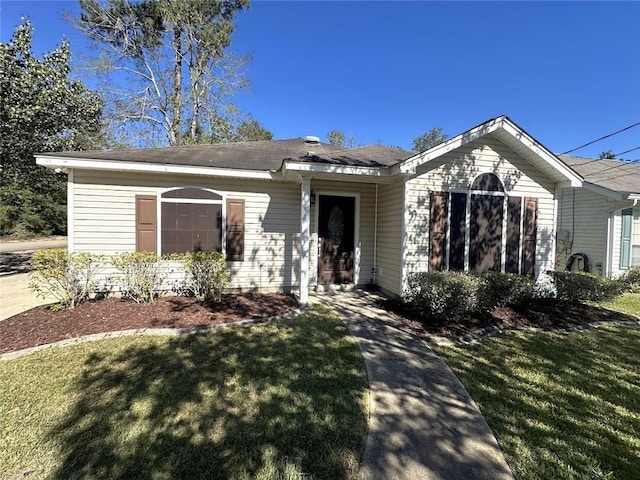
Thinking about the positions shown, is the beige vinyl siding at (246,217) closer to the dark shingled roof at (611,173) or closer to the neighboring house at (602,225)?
the neighboring house at (602,225)

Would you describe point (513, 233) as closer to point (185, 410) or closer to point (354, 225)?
point (354, 225)

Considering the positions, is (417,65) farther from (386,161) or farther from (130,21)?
(130,21)

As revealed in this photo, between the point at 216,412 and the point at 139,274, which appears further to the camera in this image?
the point at 139,274

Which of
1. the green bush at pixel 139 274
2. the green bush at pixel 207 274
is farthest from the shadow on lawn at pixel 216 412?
the green bush at pixel 139 274

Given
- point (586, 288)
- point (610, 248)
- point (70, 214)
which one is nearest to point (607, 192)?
point (610, 248)

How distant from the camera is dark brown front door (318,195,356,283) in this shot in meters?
7.88

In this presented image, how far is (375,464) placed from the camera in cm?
232

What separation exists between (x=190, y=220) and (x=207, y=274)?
5.07ft

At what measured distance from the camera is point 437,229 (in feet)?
22.1

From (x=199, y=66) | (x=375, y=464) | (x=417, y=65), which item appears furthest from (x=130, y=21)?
(x=375, y=464)

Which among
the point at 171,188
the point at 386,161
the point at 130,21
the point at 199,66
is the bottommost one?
the point at 171,188

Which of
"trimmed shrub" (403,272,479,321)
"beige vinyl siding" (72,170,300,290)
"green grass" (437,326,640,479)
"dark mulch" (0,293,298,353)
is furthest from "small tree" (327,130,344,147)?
"green grass" (437,326,640,479)

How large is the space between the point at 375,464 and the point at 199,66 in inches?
808

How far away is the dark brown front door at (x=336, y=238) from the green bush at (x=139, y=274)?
377cm
